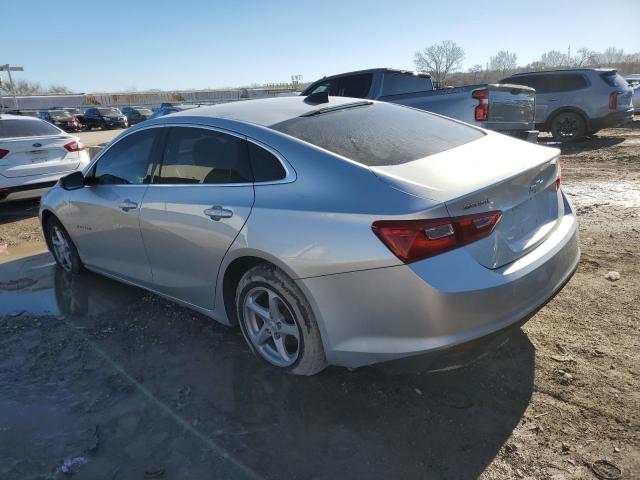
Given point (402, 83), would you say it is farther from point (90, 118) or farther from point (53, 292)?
point (90, 118)

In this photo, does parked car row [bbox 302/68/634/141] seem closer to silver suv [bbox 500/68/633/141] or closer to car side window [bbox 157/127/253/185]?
silver suv [bbox 500/68/633/141]

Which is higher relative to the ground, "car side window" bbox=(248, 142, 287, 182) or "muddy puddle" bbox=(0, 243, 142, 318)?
"car side window" bbox=(248, 142, 287, 182)

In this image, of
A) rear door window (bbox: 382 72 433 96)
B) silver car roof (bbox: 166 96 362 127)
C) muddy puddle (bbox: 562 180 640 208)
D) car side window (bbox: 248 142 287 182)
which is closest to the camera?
car side window (bbox: 248 142 287 182)

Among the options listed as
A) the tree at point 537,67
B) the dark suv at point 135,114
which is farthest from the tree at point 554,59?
the dark suv at point 135,114

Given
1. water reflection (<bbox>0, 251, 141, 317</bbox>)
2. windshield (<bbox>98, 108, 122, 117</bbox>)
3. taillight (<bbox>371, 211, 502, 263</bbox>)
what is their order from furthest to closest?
windshield (<bbox>98, 108, 122, 117</bbox>) < water reflection (<bbox>0, 251, 141, 317</bbox>) < taillight (<bbox>371, 211, 502, 263</bbox>)

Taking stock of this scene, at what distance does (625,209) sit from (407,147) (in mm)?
4542

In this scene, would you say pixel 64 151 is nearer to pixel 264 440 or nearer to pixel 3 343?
pixel 3 343

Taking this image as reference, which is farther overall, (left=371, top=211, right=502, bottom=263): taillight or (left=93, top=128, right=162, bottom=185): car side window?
(left=93, top=128, right=162, bottom=185): car side window

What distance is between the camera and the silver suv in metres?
11.9

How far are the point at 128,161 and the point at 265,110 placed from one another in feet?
4.45

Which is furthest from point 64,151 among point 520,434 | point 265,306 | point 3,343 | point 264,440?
point 520,434

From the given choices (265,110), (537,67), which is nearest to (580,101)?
(265,110)

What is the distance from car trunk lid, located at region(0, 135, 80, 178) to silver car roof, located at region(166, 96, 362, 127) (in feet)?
16.2

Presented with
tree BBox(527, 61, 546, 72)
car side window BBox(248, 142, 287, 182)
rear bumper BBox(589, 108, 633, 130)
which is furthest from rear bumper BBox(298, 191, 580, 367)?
tree BBox(527, 61, 546, 72)
